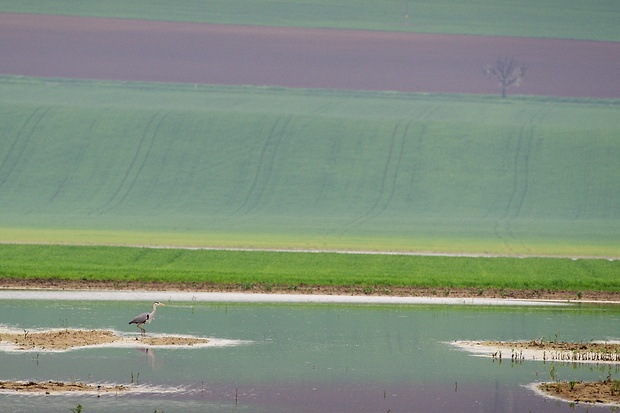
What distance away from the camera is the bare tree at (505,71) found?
12269cm

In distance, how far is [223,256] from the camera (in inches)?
2055

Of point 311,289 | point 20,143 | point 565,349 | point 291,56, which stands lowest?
point 565,349

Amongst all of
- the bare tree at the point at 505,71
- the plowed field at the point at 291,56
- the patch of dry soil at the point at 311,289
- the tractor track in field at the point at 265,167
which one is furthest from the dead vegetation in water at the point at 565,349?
the bare tree at the point at 505,71

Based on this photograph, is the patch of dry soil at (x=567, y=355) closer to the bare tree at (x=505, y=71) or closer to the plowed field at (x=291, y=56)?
the plowed field at (x=291, y=56)

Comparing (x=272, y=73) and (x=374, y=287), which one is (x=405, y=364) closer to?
(x=374, y=287)

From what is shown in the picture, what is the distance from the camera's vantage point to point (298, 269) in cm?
4903

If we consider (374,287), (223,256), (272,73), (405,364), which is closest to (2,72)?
(272,73)

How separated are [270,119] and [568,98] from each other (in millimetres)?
36420

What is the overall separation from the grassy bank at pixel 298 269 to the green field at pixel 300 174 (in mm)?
9502

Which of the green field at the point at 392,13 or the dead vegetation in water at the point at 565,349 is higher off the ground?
the green field at the point at 392,13

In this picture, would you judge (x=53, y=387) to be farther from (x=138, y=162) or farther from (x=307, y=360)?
(x=138, y=162)

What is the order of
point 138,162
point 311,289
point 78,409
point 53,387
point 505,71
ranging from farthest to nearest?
1. point 505,71
2. point 138,162
3. point 311,289
4. point 53,387
5. point 78,409

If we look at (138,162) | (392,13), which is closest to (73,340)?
(138,162)

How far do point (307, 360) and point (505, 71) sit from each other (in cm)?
9880
